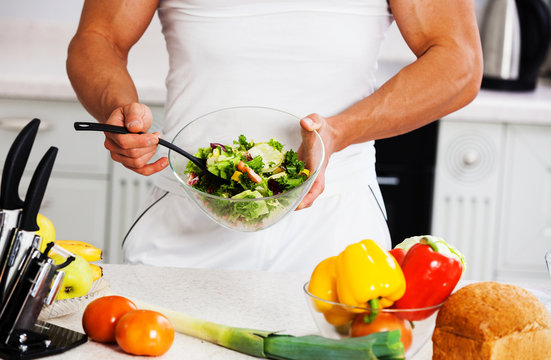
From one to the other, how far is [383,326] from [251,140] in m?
0.45

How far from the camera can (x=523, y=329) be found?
2.64 ft

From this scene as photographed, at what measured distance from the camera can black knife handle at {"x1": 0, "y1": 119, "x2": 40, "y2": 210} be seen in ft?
2.60

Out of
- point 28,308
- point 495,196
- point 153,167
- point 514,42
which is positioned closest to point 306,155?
point 153,167

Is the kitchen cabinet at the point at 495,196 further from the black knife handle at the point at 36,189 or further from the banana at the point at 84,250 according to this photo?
the black knife handle at the point at 36,189

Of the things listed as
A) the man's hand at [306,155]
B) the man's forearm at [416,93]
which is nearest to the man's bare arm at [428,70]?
the man's forearm at [416,93]

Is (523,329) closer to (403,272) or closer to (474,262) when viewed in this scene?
(403,272)

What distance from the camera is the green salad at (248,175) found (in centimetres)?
99

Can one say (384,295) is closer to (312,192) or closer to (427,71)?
(312,192)

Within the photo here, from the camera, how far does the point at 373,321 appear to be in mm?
804

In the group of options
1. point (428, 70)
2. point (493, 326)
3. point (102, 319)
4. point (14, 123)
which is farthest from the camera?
point (14, 123)

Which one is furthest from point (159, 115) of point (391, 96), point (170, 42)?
point (391, 96)

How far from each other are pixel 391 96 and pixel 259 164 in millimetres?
369

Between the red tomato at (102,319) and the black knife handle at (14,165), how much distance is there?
18cm

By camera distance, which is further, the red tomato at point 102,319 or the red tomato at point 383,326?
the red tomato at point 102,319
